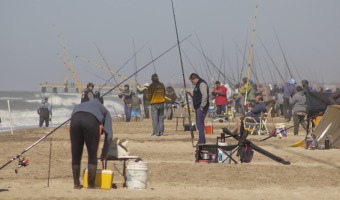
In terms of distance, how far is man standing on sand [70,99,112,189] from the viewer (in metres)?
11.7

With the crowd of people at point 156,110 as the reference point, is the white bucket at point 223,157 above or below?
below

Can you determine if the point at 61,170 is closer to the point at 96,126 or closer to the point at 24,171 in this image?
the point at 24,171

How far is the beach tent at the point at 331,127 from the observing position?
19.0 metres

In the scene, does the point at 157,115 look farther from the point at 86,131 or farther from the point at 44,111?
the point at 86,131

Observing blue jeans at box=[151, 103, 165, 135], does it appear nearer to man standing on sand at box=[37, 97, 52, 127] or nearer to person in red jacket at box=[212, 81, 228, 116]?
person in red jacket at box=[212, 81, 228, 116]

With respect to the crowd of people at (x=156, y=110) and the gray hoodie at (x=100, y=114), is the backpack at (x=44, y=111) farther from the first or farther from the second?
the gray hoodie at (x=100, y=114)

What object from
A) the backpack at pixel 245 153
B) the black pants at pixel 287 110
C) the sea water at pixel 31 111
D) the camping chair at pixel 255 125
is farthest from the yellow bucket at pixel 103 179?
the black pants at pixel 287 110

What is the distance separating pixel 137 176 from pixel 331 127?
808cm

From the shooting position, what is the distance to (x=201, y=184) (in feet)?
41.4

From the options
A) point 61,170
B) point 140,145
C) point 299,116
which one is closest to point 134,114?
point 299,116

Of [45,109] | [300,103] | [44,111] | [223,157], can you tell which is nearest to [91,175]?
[223,157]

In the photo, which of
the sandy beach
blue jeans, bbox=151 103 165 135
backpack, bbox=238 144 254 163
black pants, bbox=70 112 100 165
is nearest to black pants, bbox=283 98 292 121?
blue jeans, bbox=151 103 165 135

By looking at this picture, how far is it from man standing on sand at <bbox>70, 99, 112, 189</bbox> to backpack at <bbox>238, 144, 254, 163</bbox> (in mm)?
3735

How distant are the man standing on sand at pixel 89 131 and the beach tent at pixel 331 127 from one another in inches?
321
